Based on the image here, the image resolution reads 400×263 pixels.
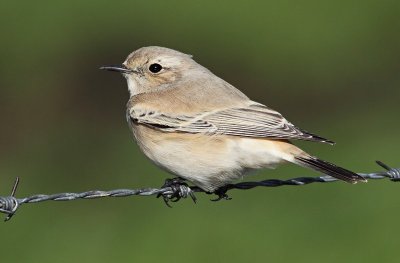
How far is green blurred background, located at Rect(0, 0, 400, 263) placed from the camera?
12344 millimetres

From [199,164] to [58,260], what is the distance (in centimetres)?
402

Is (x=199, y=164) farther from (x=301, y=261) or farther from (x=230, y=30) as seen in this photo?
(x=230, y=30)

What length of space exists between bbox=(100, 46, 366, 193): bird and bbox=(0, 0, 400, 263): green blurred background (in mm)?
2977

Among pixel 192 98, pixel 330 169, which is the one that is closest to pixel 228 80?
pixel 192 98

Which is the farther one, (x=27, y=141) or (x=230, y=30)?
(x=230, y=30)

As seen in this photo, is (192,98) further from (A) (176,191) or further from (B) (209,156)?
(A) (176,191)

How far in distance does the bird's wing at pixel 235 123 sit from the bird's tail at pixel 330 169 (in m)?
0.18

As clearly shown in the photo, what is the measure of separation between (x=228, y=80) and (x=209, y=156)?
9010 millimetres

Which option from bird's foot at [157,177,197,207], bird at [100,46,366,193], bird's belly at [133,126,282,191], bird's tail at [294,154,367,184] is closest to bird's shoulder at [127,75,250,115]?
bird at [100,46,366,193]

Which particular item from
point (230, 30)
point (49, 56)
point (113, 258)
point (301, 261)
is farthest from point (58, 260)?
point (230, 30)

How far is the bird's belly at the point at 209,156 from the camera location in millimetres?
8633

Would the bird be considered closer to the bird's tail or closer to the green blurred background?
the bird's tail

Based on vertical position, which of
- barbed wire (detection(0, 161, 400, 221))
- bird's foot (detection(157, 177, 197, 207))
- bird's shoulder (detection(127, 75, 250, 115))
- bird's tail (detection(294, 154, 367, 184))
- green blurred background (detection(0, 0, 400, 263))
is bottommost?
green blurred background (detection(0, 0, 400, 263))

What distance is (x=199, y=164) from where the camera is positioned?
343 inches
